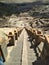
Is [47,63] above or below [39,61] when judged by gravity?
above

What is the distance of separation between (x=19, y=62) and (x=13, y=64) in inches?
16.0

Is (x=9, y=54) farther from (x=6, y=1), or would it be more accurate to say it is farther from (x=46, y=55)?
(x=6, y=1)

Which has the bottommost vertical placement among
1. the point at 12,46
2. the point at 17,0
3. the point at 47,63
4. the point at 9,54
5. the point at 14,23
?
the point at 17,0

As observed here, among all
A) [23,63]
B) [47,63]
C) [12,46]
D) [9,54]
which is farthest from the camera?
[12,46]

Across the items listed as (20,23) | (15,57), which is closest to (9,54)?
(15,57)

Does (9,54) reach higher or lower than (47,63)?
lower

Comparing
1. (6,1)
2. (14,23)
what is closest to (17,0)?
(6,1)

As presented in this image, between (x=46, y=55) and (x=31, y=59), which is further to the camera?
(x=31, y=59)

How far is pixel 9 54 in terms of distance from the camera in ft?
34.4

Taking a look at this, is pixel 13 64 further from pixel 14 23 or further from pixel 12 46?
pixel 14 23

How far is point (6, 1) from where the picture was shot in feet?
240

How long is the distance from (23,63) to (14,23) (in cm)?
3172

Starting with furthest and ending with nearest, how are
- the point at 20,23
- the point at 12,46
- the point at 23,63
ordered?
the point at 20,23
the point at 12,46
the point at 23,63

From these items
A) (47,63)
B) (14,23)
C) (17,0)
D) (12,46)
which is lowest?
(17,0)
